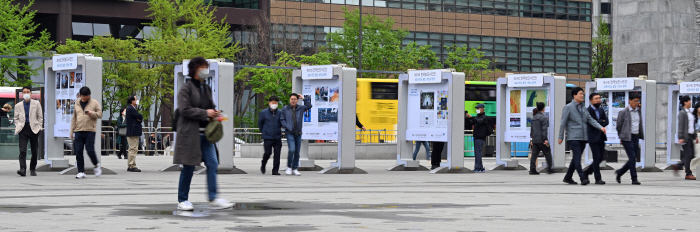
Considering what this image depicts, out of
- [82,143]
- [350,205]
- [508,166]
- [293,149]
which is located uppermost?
[82,143]

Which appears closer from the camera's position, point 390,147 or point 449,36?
point 390,147

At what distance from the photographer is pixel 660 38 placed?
95.7 ft

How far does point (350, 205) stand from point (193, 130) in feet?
6.35

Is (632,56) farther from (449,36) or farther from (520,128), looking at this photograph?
(449,36)

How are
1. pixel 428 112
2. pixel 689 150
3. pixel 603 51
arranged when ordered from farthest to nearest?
pixel 603 51, pixel 428 112, pixel 689 150

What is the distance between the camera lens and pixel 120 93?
45.6 meters

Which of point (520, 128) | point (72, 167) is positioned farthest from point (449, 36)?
point (72, 167)

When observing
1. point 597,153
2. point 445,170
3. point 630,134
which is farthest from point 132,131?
point 630,134

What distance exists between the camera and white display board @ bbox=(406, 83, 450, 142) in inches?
776

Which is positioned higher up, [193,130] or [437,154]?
[193,130]

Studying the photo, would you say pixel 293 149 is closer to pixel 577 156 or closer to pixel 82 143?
pixel 82 143

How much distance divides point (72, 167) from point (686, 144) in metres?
11.1

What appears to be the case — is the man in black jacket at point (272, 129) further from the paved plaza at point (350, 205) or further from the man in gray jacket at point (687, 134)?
the man in gray jacket at point (687, 134)

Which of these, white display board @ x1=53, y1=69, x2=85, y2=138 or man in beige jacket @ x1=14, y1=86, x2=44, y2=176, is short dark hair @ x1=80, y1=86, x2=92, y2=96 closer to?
man in beige jacket @ x1=14, y1=86, x2=44, y2=176
